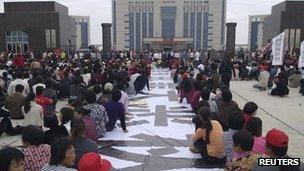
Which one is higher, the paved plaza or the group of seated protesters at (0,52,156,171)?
the group of seated protesters at (0,52,156,171)

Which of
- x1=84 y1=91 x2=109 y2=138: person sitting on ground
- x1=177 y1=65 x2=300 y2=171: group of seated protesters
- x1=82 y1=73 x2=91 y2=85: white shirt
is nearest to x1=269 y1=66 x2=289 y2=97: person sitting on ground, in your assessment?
x1=177 y1=65 x2=300 y2=171: group of seated protesters

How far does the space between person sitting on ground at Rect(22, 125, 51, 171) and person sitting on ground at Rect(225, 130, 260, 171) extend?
85.7 inches

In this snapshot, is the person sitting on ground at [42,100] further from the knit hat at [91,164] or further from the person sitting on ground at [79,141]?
the knit hat at [91,164]

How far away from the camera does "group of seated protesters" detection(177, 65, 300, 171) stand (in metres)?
3.85

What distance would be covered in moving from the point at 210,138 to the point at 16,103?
210 inches

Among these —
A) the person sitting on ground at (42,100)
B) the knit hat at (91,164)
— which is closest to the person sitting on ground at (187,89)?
the person sitting on ground at (42,100)

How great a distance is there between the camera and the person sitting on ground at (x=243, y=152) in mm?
4520

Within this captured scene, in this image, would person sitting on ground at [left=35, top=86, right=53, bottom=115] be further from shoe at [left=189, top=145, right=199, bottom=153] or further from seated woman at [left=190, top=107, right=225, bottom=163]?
seated woman at [left=190, top=107, right=225, bottom=163]

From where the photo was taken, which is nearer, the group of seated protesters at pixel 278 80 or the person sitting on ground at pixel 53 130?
the person sitting on ground at pixel 53 130

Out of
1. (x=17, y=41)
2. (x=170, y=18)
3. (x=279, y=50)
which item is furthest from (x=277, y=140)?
(x=170, y=18)

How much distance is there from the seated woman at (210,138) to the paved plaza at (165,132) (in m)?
0.18

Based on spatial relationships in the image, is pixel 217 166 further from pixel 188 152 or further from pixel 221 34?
pixel 221 34

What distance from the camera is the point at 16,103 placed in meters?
10.0

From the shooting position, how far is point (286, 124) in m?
10.5
